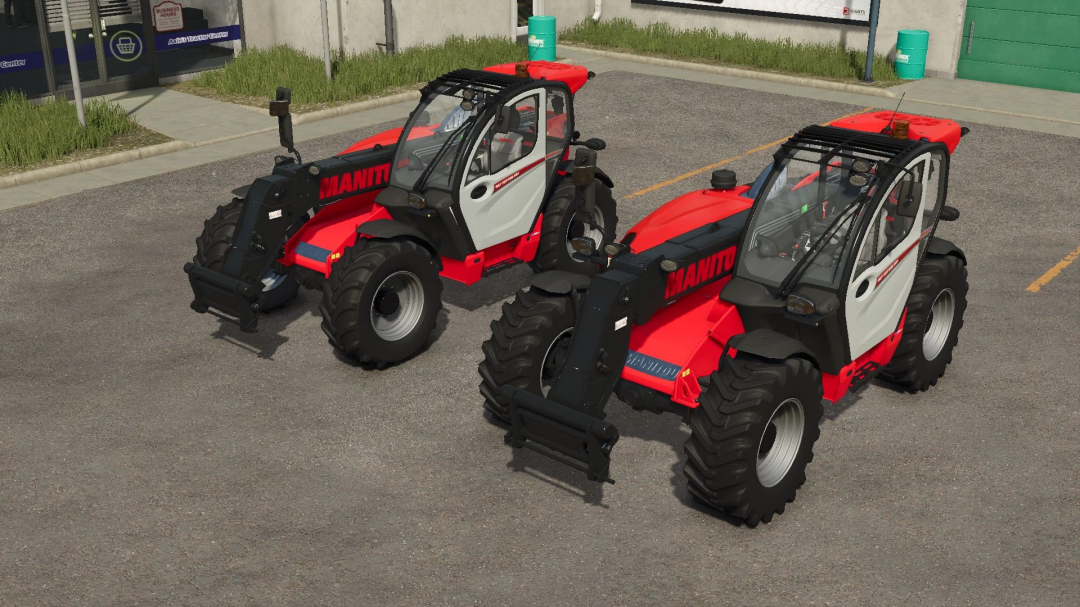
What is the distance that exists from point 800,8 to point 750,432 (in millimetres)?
17980

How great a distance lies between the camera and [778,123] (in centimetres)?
1853

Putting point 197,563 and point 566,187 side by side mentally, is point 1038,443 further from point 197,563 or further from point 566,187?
point 197,563

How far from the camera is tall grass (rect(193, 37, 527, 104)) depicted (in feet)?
63.3

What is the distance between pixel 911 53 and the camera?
21.1m

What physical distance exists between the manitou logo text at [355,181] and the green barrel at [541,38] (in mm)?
12158

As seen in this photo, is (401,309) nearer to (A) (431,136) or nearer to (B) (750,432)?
(A) (431,136)

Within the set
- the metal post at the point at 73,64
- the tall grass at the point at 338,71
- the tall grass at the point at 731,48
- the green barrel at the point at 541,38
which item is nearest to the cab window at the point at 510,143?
the metal post at the point at 73,64

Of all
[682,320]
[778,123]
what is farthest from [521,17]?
[682,320]

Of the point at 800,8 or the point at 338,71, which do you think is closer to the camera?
the point at 338,71

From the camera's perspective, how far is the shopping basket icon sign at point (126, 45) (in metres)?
19.8

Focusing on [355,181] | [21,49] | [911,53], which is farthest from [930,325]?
[21,49]

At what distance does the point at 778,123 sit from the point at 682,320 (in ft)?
36.9

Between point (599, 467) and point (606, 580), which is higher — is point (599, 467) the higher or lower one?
the higher one

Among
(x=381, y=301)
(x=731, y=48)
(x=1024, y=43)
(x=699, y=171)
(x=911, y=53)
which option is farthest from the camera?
(x=731, y=48)
